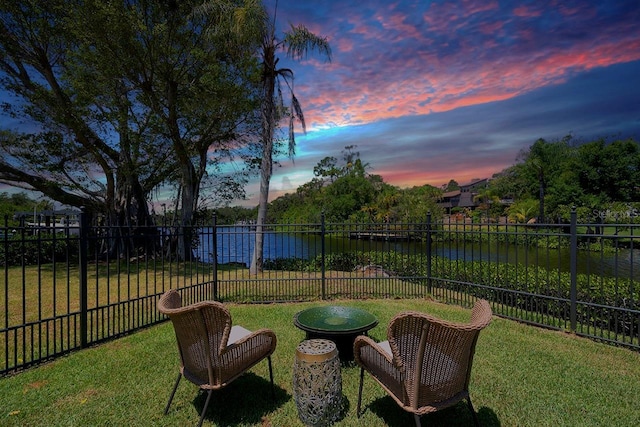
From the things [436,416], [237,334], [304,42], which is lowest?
[436,416]

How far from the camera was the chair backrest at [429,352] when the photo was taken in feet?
7.18

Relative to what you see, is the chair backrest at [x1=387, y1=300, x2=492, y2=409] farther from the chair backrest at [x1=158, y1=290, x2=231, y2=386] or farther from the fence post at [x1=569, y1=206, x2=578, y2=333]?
the fence post at [x1=569, y1=206, x2=578, y2=333]

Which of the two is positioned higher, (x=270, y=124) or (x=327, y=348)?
(x=270, y=124)

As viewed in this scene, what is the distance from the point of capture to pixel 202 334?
2.58 metres

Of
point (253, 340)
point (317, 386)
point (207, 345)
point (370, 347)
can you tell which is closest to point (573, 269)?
point (370, 347)

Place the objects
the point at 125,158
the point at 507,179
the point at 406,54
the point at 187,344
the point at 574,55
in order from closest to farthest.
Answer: the point at 187,344, the point at 574,55, the point at 406,54, the point at 125,158, the point at 507,179

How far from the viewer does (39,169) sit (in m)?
13.2

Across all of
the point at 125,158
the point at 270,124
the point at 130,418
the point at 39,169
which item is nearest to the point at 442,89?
the point at 270,124

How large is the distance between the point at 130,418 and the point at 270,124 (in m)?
9.39

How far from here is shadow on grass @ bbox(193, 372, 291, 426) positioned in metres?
2.85

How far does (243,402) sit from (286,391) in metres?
0.44

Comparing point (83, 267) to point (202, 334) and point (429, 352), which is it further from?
point (429, 352)

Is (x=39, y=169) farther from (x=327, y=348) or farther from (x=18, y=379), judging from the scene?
(x=327, y=348)

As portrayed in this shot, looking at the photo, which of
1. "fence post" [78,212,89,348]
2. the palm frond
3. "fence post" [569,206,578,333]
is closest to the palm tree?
the palm frond
